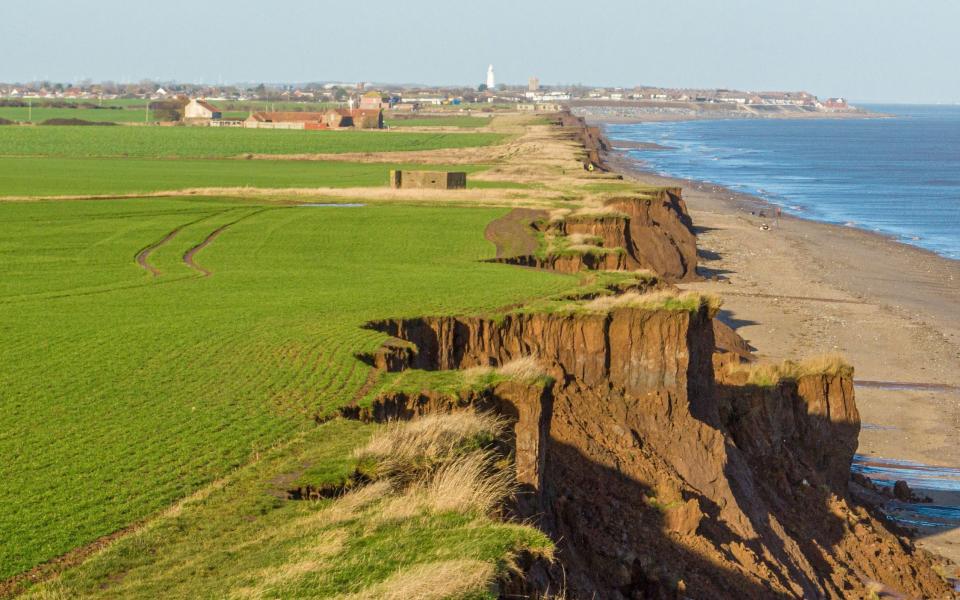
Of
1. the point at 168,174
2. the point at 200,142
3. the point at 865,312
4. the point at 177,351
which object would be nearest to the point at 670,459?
the point at 177,351

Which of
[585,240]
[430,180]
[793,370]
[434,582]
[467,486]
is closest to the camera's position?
[434,582]

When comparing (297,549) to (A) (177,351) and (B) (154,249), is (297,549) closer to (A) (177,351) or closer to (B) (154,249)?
(A) (177,351)

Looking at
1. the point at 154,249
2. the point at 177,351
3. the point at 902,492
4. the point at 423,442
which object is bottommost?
the point at 902,492

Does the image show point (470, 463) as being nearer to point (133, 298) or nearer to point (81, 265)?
point (133, 298)

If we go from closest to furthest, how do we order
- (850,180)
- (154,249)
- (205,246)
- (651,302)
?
(651,302) → (154,249) → (205,246) → (850,180)

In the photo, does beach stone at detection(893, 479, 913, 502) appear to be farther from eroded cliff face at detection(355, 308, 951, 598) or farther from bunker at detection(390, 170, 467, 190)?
bunker at detection(390, 170, 467, 190)

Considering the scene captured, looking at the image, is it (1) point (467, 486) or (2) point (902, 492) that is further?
(2) point (902, 492)

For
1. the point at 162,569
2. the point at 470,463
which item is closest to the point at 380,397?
the point at 470,463

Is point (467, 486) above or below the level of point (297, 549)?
above
